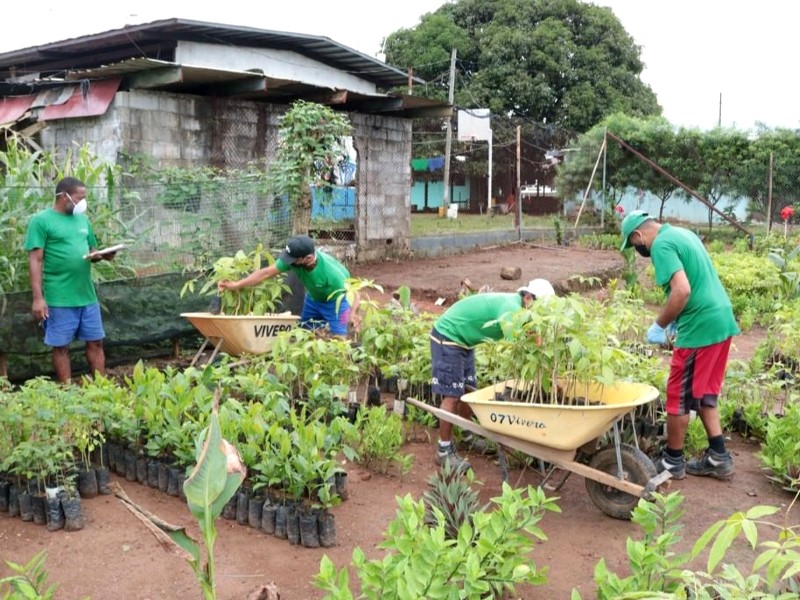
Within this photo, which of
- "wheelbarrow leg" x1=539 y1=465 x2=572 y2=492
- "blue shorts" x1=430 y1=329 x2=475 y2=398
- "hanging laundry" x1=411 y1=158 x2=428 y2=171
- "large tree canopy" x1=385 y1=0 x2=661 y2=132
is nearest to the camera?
"wheelbarrow leg" x1=539 y1=465 x2=572 y2=492

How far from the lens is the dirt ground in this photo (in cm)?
337

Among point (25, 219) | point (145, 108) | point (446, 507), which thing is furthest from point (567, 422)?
point (145, 108)

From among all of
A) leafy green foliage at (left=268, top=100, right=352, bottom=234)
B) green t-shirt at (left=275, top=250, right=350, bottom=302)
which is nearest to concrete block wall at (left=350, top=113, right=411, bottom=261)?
leafy green foliage at (left=268, top=100, right=352, bottom=234)

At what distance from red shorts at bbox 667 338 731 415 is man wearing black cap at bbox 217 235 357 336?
225 centimetres

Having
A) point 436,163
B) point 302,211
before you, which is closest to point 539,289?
point 302,211

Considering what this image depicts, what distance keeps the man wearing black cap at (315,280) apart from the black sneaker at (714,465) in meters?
2.56

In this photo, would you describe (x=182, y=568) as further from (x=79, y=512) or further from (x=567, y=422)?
(x=567, y=422)

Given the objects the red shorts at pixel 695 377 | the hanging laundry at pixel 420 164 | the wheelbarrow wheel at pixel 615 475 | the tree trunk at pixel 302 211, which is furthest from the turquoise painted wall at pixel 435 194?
the wheelbarrow wheel at pixel 615 475

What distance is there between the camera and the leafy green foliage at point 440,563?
2416 millimetres

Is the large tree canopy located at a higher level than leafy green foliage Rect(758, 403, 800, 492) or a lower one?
higher

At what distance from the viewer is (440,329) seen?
473 cm

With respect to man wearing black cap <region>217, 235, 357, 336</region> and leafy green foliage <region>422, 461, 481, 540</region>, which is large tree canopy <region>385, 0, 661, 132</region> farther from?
leafy green foliage <region>422, 461, 481, 540</region>

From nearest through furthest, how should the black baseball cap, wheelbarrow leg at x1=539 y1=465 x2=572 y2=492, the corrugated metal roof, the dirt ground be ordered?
1. the dirt ground
2. wheelbarrow leg at x1=539 y1=465 x2=572 y2=492
3. the black baseball cap
4. the corrugated metal roof

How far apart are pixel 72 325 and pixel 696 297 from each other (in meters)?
4.33
